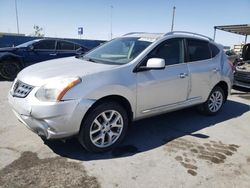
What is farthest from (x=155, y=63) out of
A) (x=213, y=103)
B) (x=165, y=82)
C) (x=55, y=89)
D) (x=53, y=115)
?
(x=213, y=103)

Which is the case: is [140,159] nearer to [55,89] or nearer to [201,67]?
[55,89]

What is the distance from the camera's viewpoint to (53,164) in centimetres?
323

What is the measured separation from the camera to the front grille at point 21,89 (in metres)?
3.29

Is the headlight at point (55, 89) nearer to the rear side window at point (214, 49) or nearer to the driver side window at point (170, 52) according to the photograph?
the driver side window at point (170, 52)

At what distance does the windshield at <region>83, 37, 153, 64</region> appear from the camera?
3994mm

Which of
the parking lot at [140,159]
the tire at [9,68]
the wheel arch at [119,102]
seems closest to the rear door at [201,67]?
the parking lot at [140,159]

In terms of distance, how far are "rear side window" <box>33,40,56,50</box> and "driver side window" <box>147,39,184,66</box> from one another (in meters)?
6.26

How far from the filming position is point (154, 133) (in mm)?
4430

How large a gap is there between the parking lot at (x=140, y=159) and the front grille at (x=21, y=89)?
79cm

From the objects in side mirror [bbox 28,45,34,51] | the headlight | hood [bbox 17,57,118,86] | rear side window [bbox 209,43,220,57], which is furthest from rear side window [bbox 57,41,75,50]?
the headlight

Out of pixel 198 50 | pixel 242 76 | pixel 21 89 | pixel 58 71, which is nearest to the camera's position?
pixel 21 89

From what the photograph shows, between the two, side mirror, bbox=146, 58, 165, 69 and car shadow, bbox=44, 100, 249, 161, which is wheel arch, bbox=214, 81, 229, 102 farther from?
side mirror, bbox=146, 58, 165, 69

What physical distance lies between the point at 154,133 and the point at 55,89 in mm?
2023

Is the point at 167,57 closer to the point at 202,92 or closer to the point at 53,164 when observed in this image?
the point at 202,92
